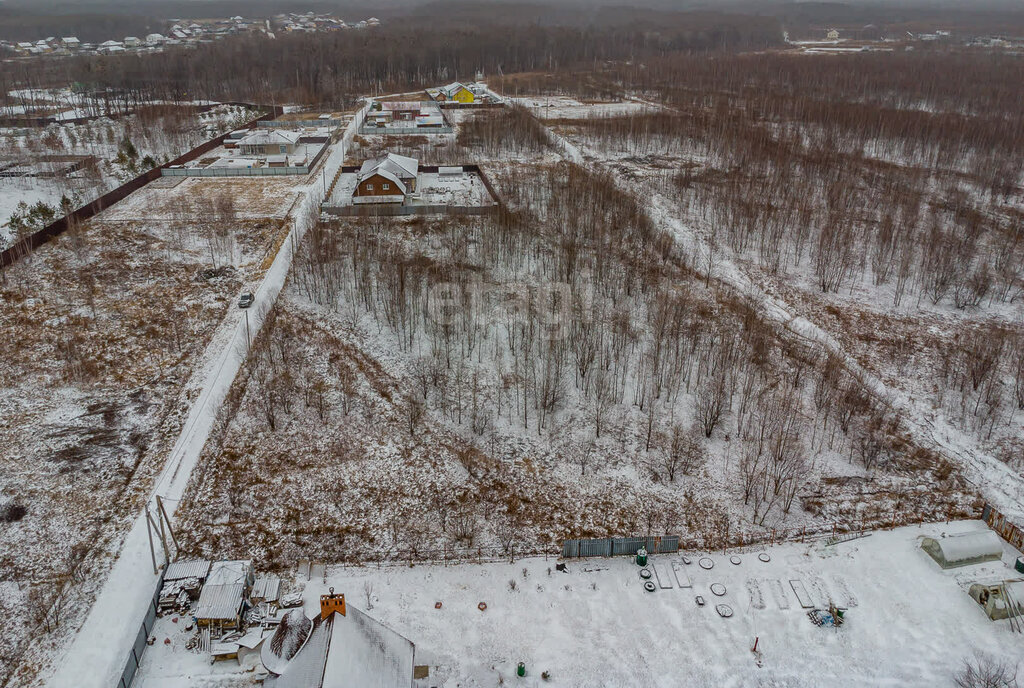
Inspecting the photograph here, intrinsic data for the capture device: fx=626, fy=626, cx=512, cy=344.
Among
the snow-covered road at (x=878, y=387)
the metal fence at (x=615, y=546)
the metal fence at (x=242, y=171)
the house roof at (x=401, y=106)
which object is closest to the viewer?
the metal fence at (x=615, y=546)

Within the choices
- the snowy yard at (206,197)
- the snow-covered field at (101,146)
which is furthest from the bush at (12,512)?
the snowy yard at (206,197)

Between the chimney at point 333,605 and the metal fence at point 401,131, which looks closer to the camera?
the chimney at point 333,605

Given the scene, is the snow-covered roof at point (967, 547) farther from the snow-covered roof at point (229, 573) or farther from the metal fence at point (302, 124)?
the metal fence at point (302, 124)

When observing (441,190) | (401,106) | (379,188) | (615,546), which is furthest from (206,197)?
(615,546)

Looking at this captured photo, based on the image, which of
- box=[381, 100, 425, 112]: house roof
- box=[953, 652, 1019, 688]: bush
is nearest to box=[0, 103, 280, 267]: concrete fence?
box=[381, 100, 425, 112]: house roof

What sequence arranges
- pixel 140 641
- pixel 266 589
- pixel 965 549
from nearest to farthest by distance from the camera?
pixel 140 641 < pixel 266 589 < pixel 965 549

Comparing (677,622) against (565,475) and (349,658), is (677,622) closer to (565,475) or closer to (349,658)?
(565,475)

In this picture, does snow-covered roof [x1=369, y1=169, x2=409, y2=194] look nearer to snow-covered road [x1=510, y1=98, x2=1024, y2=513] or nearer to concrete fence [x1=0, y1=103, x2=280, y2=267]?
snow-covered road [x1=510, y1=98, x2=1024, y2=513]
